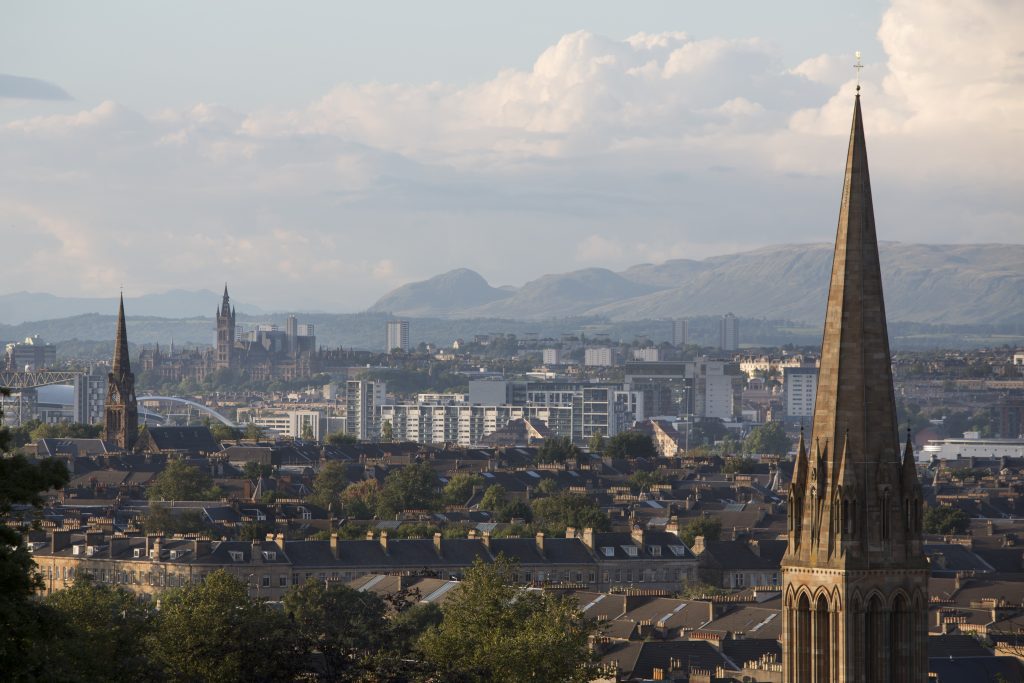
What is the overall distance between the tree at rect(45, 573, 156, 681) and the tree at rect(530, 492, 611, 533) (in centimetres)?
7809

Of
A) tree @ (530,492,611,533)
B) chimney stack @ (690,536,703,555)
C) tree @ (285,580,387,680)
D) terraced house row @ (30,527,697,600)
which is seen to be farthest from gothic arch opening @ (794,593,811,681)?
tree @ (530,492,611,533)

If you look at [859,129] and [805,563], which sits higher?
[859,129]

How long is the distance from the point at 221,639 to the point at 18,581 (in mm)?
40943

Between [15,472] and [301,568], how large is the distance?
109 meters

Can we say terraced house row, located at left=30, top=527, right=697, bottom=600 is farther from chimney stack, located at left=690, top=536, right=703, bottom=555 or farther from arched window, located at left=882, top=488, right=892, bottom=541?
arched window, located at left=882, top=488, right=892, bottom=541

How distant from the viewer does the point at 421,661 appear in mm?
71125

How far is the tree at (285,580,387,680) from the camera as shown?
210ft

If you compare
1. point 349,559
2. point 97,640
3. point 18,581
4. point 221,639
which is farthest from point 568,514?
point 18,581

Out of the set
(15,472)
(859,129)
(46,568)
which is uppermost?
(859,129)

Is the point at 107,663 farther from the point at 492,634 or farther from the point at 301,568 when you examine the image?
the point at 301,568

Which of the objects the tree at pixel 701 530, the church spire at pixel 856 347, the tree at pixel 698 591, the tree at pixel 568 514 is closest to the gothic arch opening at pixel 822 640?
the church spire at pixel 856 347

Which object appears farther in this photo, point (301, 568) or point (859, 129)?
point (301, 568)

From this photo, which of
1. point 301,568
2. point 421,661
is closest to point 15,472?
point 421,661

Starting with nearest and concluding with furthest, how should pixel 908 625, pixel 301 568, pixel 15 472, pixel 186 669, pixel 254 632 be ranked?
pixel 15 472 < pixel 908 625 < pixel 186 669 < pixel 254 632 < pixel 301 568
